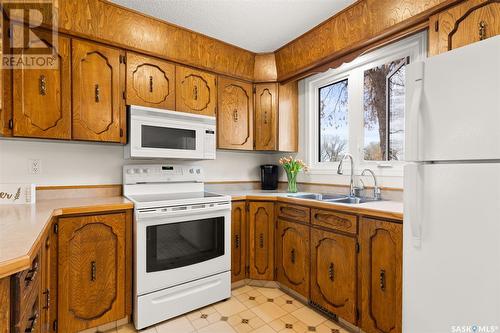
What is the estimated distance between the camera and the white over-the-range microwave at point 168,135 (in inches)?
78.5

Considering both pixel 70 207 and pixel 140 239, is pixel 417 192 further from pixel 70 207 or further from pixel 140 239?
pixel 70 207

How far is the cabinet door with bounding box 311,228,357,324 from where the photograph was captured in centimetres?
168

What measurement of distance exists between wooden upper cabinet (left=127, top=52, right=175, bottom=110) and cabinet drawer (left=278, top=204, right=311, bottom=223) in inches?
52.6

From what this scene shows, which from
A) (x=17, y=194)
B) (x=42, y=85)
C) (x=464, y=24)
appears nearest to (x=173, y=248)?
(x=17, y=194)

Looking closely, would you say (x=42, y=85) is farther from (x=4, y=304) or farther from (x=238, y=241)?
(x=238, y=241)

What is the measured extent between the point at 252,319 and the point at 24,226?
5.10 ft

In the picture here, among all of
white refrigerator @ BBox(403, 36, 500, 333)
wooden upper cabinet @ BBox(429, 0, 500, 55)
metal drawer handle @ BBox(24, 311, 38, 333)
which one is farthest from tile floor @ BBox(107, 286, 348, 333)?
wooden upper cabinet @ BBox(429, 0, 500, 55)

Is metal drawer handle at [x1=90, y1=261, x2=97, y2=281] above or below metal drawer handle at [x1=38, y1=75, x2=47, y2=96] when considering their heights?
below

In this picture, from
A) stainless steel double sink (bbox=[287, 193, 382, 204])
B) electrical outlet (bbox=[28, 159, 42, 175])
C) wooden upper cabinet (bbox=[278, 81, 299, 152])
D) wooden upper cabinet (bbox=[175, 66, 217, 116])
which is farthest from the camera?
wooden upper cabinet (bbox=[278, 81, 299, 152])

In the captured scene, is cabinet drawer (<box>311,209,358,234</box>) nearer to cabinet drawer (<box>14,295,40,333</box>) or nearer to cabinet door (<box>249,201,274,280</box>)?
cabinet door (<box>249,201,274,280</box>)

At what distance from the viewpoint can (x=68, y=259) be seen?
5.20ft

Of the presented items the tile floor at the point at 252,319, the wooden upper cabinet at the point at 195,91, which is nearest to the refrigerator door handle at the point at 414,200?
the tile floor at the point at 252,319

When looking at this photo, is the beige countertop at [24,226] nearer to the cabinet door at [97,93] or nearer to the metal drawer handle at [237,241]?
the cabinet door at [97,93]

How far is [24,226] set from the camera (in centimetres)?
109
